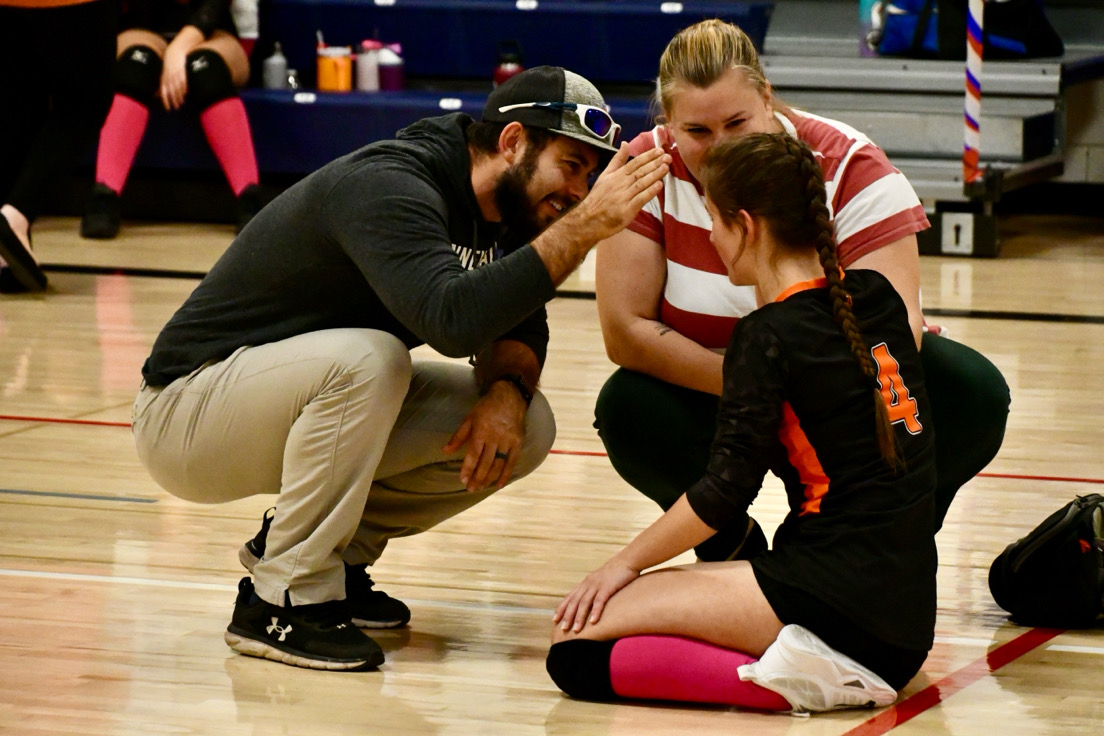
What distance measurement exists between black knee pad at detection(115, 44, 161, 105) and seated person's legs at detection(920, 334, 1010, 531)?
4705mm

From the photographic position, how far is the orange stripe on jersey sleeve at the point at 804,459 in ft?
6.39

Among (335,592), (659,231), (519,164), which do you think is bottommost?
(335,592)

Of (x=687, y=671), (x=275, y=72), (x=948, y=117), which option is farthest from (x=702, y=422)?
(x=275, y=72)

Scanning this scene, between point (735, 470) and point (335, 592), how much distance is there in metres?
0.60

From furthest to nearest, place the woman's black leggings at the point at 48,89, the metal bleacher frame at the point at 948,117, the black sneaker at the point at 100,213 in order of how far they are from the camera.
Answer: the black sneaker at the point at 100,213 → the metal bleacher frame at the point at 948,117 → the woman's black leggings at the point at 48,89

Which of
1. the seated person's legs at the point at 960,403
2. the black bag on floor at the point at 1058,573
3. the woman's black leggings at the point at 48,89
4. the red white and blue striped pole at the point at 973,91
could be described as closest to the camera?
the black bag on floor at the point at 1058,573

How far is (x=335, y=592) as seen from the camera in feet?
7.10

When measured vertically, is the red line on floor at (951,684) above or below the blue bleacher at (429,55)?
above

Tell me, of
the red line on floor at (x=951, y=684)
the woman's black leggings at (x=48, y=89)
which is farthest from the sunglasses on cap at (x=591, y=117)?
the woman's black leggings at (x=48, y=89)

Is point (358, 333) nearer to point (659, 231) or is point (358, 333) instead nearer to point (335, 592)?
point (335, 592)

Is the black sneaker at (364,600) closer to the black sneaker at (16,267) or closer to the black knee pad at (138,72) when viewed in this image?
the black sneaker at (16,267)

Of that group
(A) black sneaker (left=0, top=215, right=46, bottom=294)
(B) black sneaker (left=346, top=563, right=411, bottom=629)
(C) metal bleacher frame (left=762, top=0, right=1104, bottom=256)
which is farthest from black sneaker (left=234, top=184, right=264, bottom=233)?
(B) black sneaker (left=346, top=563, right=411, bottom=629)

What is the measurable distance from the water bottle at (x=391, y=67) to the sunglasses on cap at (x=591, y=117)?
15.8 feet

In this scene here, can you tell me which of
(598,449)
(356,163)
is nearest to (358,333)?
(356,163)
